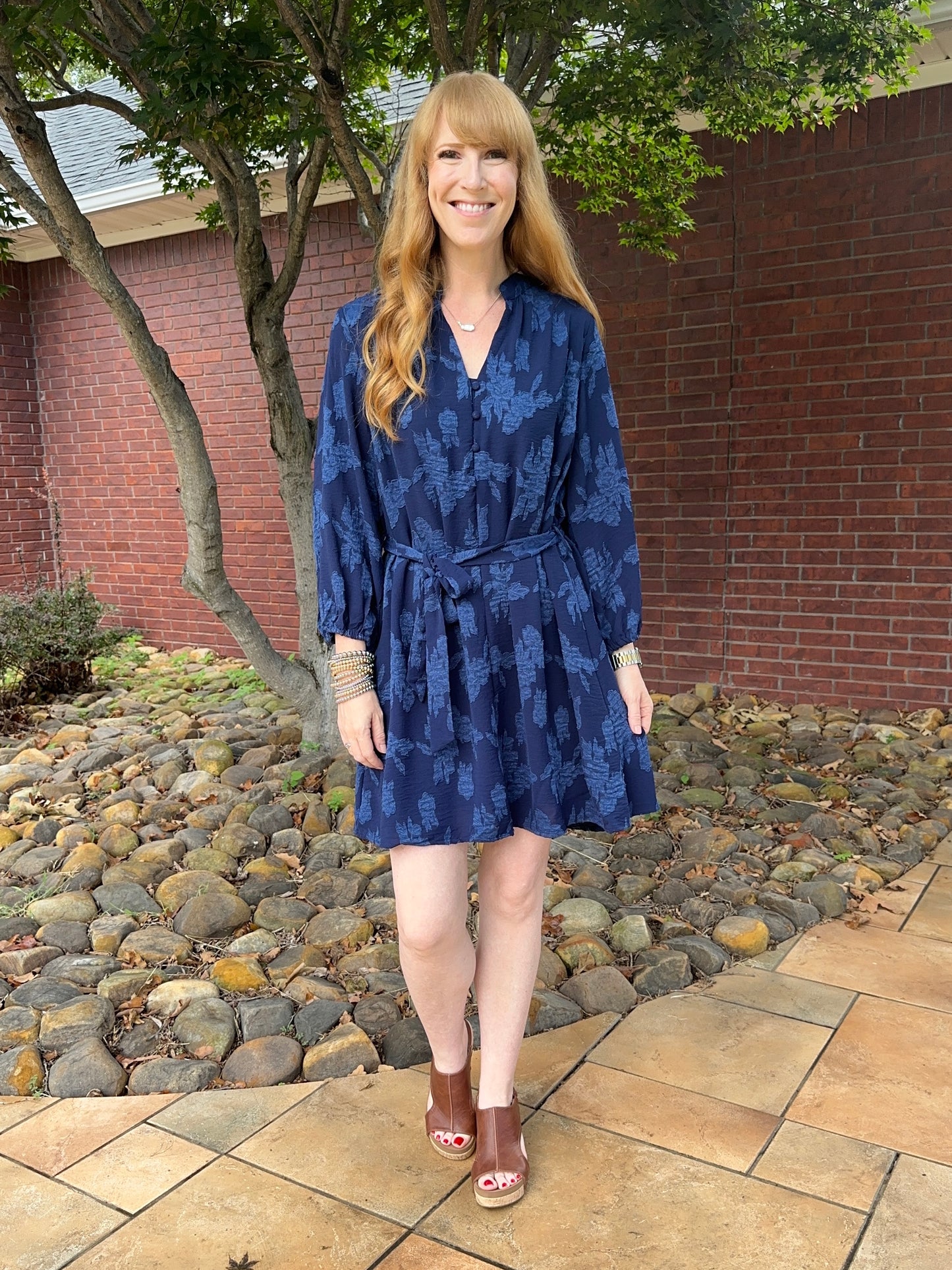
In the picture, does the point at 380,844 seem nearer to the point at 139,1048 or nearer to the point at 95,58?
the point at 139,1048

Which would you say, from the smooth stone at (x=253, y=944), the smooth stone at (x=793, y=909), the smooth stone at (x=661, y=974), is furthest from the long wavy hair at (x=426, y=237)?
the smooth stone at (x=793, y=909)

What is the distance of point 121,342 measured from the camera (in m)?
7.22

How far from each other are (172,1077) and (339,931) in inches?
27.4

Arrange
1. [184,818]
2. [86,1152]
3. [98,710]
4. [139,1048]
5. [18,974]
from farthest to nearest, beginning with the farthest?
1. [98,710]
2. [184,818]
3. [18,974]
4. [139,1048]
5. [86,1152]

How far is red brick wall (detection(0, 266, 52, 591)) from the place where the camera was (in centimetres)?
762

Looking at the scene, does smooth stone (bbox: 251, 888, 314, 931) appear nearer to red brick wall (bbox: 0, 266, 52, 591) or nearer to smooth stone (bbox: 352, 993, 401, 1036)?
smooth stone (bbox: 352, 993, 401, 1036)

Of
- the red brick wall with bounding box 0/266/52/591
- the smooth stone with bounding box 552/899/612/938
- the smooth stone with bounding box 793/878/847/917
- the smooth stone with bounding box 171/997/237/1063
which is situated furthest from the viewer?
the red brick wall with bounding box 0/266/52/591

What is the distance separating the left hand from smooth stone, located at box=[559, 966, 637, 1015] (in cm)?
99

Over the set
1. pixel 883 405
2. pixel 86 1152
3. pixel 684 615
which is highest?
pixel 883 405

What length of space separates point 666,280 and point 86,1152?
4.51 meters

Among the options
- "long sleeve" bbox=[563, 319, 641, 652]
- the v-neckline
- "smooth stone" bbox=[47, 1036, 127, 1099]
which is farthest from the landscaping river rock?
the v-neckline

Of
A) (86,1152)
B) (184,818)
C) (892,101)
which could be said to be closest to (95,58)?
(184,818)

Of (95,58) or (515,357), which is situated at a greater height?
(95,58)

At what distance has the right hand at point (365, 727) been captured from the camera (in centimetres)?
177
